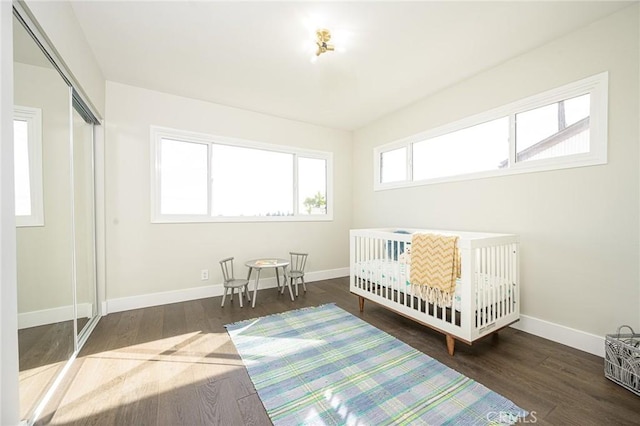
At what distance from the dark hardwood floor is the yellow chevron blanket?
1.40 feet

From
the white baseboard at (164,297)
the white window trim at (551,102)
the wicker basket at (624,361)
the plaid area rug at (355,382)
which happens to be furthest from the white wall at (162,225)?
the wicker basket at (624,361)

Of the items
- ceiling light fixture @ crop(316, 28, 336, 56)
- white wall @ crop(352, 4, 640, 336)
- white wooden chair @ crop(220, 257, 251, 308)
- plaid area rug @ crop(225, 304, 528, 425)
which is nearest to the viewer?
plaid area rug @ crop(225, 304, 528, 425)

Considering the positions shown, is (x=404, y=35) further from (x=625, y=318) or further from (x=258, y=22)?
(x=625, y=318)

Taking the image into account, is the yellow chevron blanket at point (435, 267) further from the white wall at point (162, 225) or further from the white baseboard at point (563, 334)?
the white wall at point (162, 225)

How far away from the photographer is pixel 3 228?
1078 mm

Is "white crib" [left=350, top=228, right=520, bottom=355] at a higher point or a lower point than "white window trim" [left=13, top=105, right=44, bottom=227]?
lower

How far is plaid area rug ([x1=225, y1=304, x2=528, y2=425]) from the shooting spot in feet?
4.47

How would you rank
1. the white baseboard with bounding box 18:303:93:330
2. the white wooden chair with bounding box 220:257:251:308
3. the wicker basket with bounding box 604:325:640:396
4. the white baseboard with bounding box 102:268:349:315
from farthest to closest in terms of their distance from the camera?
1. the white wooden chair with bounding box 220:257:251:308
2. the white baseboard with bounding box 102:268:349:315
3. the wicker basket with bounding box 604:325:640:396
4. the white baseboard with bounding box 18:303:93:330

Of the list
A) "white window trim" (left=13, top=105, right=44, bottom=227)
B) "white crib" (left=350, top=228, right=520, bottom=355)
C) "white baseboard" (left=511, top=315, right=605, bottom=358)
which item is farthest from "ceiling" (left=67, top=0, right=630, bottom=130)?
"white baseboard" (left=511, top=315, right=605, bottom=358)

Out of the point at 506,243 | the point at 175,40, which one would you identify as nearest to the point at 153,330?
the point at 175,40

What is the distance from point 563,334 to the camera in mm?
2102

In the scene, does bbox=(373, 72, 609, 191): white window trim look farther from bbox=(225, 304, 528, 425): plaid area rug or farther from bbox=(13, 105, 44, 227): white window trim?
bbox=(13, 105, 44, 227): white window trim

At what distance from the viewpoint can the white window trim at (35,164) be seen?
1.37 metres

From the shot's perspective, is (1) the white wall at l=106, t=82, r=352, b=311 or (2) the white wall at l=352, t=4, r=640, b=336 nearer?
(2) the white wall at l=352, t=4, r=640, b=336
